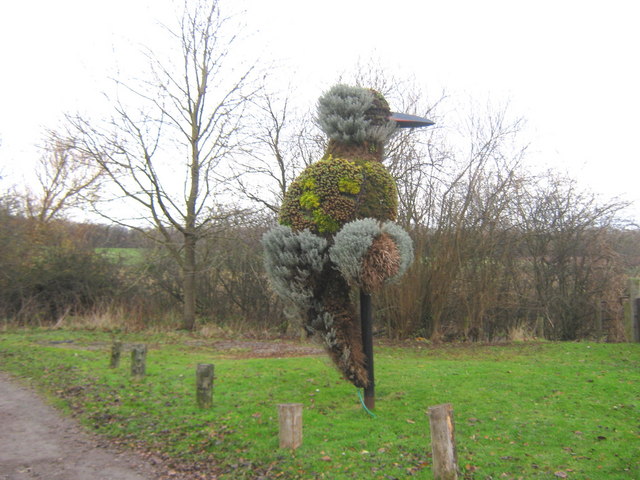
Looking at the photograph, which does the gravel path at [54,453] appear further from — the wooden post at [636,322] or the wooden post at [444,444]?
the wooden post at [636,322]

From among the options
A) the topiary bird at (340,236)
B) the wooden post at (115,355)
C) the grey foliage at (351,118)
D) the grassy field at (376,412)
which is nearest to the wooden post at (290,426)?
the grassy field at (376,412)

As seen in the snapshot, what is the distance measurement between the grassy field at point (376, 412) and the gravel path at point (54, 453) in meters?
0.31

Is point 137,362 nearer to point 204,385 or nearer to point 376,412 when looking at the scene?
point 204,385

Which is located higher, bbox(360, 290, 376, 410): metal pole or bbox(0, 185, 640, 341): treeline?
bbox(0, 185, 640, 341): treeline

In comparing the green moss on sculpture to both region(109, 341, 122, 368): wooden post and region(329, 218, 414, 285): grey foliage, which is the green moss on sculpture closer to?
region(329, 218, 414, 285): grey foliage

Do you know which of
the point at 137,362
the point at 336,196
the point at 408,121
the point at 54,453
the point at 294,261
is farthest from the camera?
the point at 137,362

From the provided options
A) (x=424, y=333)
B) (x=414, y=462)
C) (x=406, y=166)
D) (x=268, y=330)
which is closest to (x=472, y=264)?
(x=424, y=333)

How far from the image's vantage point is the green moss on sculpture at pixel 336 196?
6.71 metres

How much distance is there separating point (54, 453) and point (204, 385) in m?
1.98

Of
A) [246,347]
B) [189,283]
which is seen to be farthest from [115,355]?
[189,283]

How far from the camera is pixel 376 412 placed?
697cm

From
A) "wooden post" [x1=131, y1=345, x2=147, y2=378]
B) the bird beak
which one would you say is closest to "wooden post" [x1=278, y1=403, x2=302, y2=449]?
the bird beak

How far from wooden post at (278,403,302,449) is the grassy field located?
0.49ft

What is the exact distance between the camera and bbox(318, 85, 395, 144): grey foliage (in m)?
7.06
